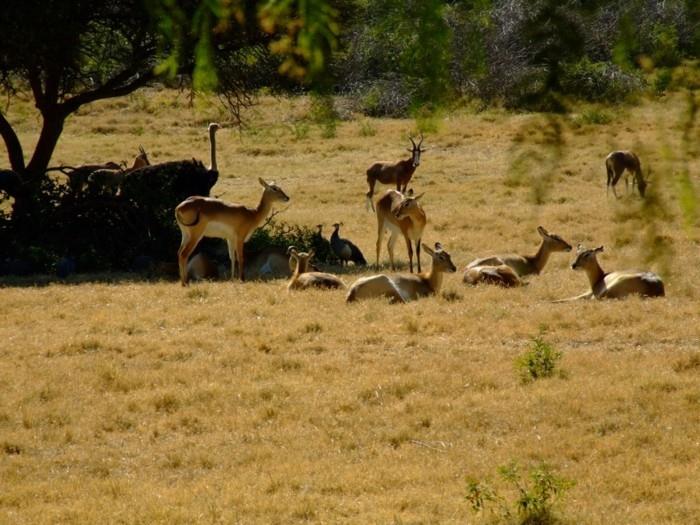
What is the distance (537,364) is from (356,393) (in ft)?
3.96

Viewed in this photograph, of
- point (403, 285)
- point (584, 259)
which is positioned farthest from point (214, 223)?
point (584, 259)

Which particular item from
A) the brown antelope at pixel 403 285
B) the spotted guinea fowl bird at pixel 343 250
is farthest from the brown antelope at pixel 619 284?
the spotted guinea fowl bird at pixel 343 250

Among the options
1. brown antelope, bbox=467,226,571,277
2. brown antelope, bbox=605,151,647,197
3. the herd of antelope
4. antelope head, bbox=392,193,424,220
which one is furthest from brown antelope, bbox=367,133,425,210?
brown antelope, bbox=605,151,647,197

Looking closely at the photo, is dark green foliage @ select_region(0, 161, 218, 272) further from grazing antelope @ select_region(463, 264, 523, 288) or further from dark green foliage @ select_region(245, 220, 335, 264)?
grazing antelope @ select_region(463, 264, 523, 288)

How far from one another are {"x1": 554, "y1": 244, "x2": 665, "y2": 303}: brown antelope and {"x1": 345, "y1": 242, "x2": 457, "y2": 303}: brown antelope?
1.19 metres

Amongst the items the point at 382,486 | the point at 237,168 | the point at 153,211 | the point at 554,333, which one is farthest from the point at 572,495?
the point at 237,168

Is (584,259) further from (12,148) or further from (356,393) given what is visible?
(12,148)

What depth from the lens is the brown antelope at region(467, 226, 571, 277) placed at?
12.7 meters

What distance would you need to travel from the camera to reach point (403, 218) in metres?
13.7

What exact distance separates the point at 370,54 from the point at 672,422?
221 inches

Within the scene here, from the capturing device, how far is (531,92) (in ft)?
6.74

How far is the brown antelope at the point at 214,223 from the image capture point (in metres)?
13.1

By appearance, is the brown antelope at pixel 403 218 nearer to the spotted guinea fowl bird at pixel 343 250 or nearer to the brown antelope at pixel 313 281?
the spotted guinea fowl bird at pixel 343 250

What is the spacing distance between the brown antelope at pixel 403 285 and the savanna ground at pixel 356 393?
204mm
